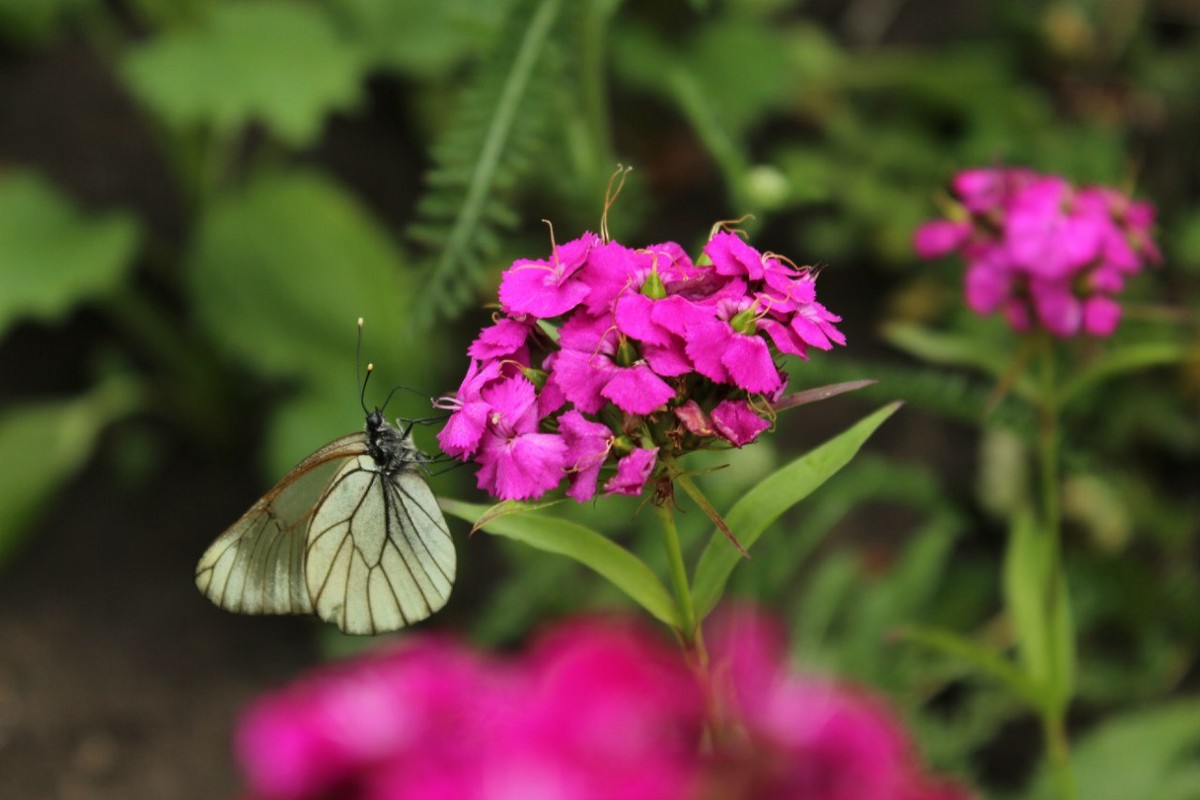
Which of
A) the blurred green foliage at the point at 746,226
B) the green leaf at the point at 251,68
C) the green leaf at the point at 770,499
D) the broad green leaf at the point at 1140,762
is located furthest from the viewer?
the green leaf at the point at 251,68

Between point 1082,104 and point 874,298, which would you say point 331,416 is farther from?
point 1082,104

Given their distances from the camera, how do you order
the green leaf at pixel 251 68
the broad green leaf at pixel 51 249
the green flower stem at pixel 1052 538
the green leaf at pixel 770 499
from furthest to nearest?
1. the broad green leaf at pixel 51 249
2. the green leaf at pixel 251 68
3. the green flower stem at pixel 1052 538
4. the green leaf at pixel 770 499

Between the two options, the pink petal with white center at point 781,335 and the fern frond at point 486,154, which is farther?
the fern frond at point 486,154

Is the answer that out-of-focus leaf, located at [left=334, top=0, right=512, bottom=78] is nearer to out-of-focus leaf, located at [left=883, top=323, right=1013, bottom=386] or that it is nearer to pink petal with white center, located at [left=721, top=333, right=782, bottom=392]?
out-of-focus leaf, located at [left=883, top=323, right=1013, bottom=386]

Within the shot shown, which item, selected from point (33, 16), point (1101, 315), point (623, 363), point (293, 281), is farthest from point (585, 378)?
point (33, 16)

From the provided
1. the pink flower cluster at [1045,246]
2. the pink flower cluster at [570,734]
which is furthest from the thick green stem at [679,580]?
the pink flower cluster at [1045,246]

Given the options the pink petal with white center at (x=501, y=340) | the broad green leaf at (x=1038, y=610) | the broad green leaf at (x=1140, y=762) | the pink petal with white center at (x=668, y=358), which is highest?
the pink petal with white center at (x=501, y=340)

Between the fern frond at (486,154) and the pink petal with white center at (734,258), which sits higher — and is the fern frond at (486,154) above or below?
below

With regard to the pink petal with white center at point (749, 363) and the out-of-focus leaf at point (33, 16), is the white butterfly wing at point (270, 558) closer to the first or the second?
the pink petal with white center at point (749, 363)
